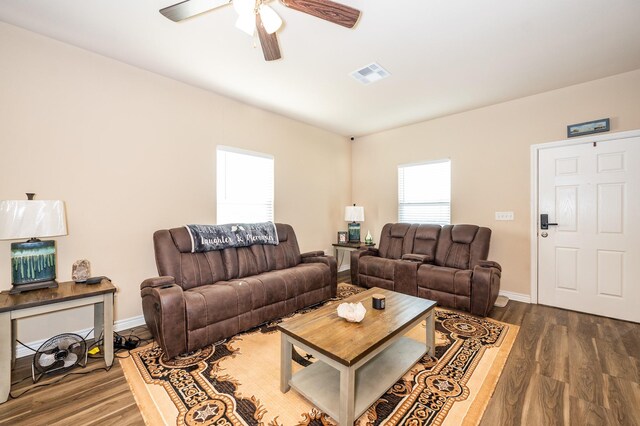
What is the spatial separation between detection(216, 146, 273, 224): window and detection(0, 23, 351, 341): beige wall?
14cm

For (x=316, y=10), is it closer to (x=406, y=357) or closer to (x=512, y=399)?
(x=406, y=357)

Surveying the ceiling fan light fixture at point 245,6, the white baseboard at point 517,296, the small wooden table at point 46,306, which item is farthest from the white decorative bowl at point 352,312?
the white baseboard at point 517,296

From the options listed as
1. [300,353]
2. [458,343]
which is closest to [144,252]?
[300,353]

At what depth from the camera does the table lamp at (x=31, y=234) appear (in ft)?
6.29

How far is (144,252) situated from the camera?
9.86ft

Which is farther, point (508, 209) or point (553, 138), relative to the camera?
point (508, 209)

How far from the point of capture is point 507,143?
3855mm

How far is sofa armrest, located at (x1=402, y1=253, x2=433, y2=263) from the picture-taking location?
3793mm

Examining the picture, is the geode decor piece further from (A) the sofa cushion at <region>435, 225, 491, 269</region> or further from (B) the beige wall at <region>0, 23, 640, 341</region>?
(A) the sofa cushion at <region>435, 225, 491, 269</region>

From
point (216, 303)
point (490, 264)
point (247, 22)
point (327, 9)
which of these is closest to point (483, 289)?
point (490, 264)

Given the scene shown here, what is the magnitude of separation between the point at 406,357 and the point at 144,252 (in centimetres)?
285

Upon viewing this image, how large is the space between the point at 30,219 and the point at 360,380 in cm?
263

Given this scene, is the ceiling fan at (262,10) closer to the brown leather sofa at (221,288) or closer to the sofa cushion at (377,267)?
the brown leather sofa at (221,288)

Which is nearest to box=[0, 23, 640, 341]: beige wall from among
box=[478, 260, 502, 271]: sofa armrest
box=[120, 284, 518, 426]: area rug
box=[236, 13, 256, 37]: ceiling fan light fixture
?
box=[478, 260, 502, 271]: sofa armrest
